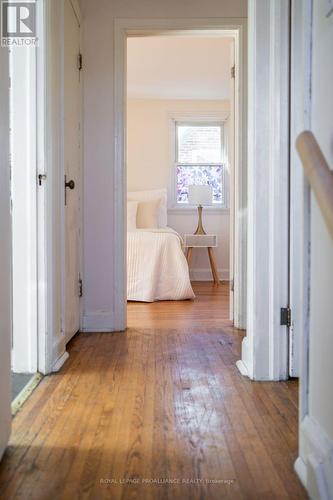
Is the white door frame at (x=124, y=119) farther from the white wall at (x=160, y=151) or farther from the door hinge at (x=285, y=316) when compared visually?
the white wall at (x=160, y=151)

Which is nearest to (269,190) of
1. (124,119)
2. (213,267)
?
(124,119)

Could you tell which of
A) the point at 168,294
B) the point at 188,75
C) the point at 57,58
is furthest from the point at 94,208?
the point at 188,75

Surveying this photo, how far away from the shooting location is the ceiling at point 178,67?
502 cm

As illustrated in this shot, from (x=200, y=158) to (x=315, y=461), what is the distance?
6.17 m

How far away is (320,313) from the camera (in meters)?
1.29

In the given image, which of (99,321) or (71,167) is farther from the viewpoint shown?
(99,321)

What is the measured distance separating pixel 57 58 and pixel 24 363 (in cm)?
153

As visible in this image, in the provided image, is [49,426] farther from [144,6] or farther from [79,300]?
[144,6]

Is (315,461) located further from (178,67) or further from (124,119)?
(178,67)

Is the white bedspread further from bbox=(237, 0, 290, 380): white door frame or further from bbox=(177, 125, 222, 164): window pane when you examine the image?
bbox=(237, 0, 290, 380): white door frame

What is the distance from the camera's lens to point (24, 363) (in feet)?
7.68

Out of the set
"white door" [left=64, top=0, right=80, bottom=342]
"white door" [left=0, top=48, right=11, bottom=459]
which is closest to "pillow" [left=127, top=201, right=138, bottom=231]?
"white door" [left=64, top=0, right=80, bottom=342]

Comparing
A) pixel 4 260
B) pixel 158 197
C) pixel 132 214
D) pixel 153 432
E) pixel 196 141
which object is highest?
pixel 196 141

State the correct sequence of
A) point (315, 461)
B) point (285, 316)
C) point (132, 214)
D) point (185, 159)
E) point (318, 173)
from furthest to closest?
point (185, 159)
point (132, 214)
point (285, 316)
point (315, 461)
point (318, 173)
